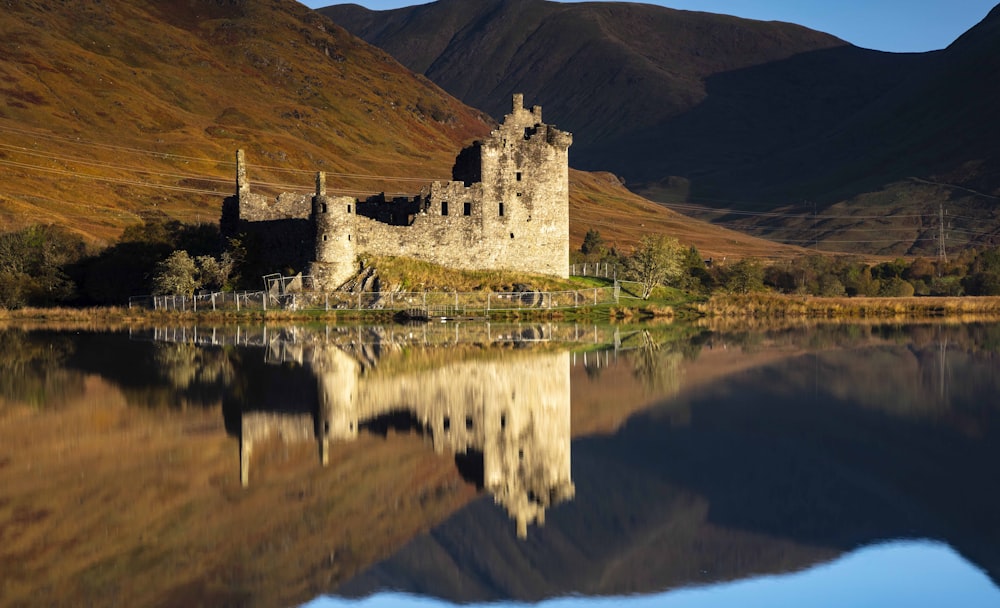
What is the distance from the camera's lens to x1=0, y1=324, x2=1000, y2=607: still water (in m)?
13.5

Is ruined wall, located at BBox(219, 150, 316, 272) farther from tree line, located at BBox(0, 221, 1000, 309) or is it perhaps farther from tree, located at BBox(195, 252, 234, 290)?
tree, located at BBox(195, 252, 234, 290)

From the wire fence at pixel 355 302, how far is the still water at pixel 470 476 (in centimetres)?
1942

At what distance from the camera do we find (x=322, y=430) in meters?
21.9

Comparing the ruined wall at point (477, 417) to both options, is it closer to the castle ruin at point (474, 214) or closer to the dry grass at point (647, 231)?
the castle ruin at point (474, 214)

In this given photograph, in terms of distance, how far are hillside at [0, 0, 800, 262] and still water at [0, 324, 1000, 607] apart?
57640 millimetres

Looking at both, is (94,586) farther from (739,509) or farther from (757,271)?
(757,271)

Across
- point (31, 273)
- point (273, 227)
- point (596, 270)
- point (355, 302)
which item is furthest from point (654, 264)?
point (31, 273)

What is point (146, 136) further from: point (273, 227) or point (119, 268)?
point (273, 227)

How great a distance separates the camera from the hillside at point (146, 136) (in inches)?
4252

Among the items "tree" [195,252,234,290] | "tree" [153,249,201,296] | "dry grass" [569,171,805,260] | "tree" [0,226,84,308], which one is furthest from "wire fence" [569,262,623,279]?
"dry grass" [569,171,805,260]

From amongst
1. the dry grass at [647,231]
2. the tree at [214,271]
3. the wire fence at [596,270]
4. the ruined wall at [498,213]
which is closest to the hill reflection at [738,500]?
the ruined wall at [498,213]

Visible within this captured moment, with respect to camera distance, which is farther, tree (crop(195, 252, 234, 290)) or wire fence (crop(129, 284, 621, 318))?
tree (crop(195, 252, 234, 290))

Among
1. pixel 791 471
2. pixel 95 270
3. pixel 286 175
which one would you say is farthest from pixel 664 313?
pixel 286 175

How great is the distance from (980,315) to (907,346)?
866 inches
